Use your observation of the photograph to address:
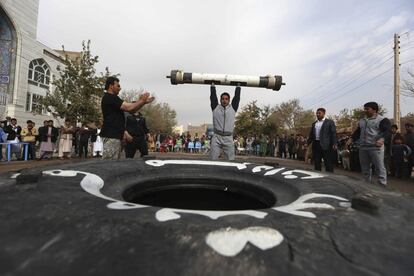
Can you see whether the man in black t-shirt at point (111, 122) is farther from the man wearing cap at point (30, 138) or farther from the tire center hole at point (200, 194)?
the man wearing cap at point (30, 138)

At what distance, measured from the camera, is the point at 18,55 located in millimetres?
24812

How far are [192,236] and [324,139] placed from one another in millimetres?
5959

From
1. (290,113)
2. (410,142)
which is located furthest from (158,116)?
(410,142)

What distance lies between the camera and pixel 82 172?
1732 mm

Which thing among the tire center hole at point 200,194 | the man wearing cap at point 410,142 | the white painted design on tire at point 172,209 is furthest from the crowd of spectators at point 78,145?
the white painted design on tire at point 172,209

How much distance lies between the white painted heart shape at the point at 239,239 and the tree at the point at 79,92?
57.0 ft

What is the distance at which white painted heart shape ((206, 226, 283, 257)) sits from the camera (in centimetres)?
86

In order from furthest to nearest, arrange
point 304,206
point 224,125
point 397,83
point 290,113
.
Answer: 1. point 290,113
2. point 397,83
3. point 224,125
4. point 304,206

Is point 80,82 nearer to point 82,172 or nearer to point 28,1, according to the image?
point 28,1

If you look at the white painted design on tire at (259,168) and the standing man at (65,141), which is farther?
the standing man at (65,141)

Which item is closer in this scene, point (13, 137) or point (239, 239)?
point (239, 239)

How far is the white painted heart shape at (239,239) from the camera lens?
0.86 m

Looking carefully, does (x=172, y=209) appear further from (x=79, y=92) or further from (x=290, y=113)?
(x=290, y=113)

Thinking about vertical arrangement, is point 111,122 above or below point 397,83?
below
